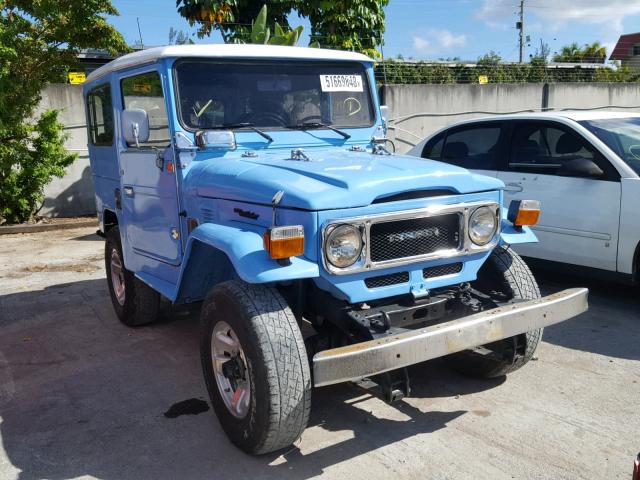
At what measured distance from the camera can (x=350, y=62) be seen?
465 centimetres

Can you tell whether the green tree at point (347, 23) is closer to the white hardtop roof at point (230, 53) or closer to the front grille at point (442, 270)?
the white hardtop roof at point (230, 53)

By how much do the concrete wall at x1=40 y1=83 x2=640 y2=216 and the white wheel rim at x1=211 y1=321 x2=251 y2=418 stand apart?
921 cm

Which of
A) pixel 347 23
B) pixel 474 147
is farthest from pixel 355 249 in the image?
pixel 347 23

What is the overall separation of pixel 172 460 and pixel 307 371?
967 millimetres

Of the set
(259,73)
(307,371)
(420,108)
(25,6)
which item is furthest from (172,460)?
(420,108)

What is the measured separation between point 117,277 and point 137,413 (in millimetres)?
2192

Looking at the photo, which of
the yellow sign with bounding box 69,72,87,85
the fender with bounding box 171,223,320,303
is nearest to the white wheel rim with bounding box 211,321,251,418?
the fender with bounding box 171,223,320,303

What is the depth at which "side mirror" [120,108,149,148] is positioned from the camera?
4.01 metres

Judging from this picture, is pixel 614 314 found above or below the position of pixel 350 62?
below

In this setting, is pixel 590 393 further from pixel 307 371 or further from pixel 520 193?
pixel 520 193

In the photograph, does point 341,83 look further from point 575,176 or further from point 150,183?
point 575,176

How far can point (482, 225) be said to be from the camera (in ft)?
11.7

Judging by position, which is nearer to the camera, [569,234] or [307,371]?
[307,371]

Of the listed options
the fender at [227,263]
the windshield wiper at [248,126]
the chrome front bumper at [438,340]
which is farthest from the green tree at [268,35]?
the chrome front bumper at [438,340]
